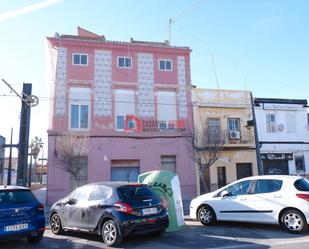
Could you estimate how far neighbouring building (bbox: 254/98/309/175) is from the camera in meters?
24.6

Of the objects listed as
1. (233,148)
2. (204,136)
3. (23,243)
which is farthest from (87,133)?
(23,243)

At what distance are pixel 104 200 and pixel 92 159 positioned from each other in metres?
12.7

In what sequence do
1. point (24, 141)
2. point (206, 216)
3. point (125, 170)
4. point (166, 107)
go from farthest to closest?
point (166, 107) < point (125, 170) < point (24, 141) < point (206, 216)

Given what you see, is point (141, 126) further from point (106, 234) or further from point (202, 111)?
point (106, 234)

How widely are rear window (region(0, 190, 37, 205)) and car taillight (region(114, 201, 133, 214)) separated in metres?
2.22

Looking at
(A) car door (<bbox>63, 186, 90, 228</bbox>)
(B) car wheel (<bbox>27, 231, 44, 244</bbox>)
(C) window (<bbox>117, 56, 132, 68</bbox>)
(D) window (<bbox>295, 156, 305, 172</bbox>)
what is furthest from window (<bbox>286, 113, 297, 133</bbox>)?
(B) car wheel (<bbox>27, 231, 44, 244</bbox>)

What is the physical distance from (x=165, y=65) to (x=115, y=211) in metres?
16.8

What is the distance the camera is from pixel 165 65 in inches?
933

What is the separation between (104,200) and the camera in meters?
8.59

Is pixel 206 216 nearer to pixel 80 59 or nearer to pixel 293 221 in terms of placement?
pixel 293 221

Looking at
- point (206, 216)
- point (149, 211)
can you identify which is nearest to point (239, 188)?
point (206, 216)

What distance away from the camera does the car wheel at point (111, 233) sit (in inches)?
312

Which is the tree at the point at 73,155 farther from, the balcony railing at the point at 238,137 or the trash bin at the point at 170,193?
the trash bin at the point at 170,193

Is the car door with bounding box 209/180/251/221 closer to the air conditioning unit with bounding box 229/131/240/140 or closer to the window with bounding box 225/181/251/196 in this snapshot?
the window with bounding box 225/181/251/196
